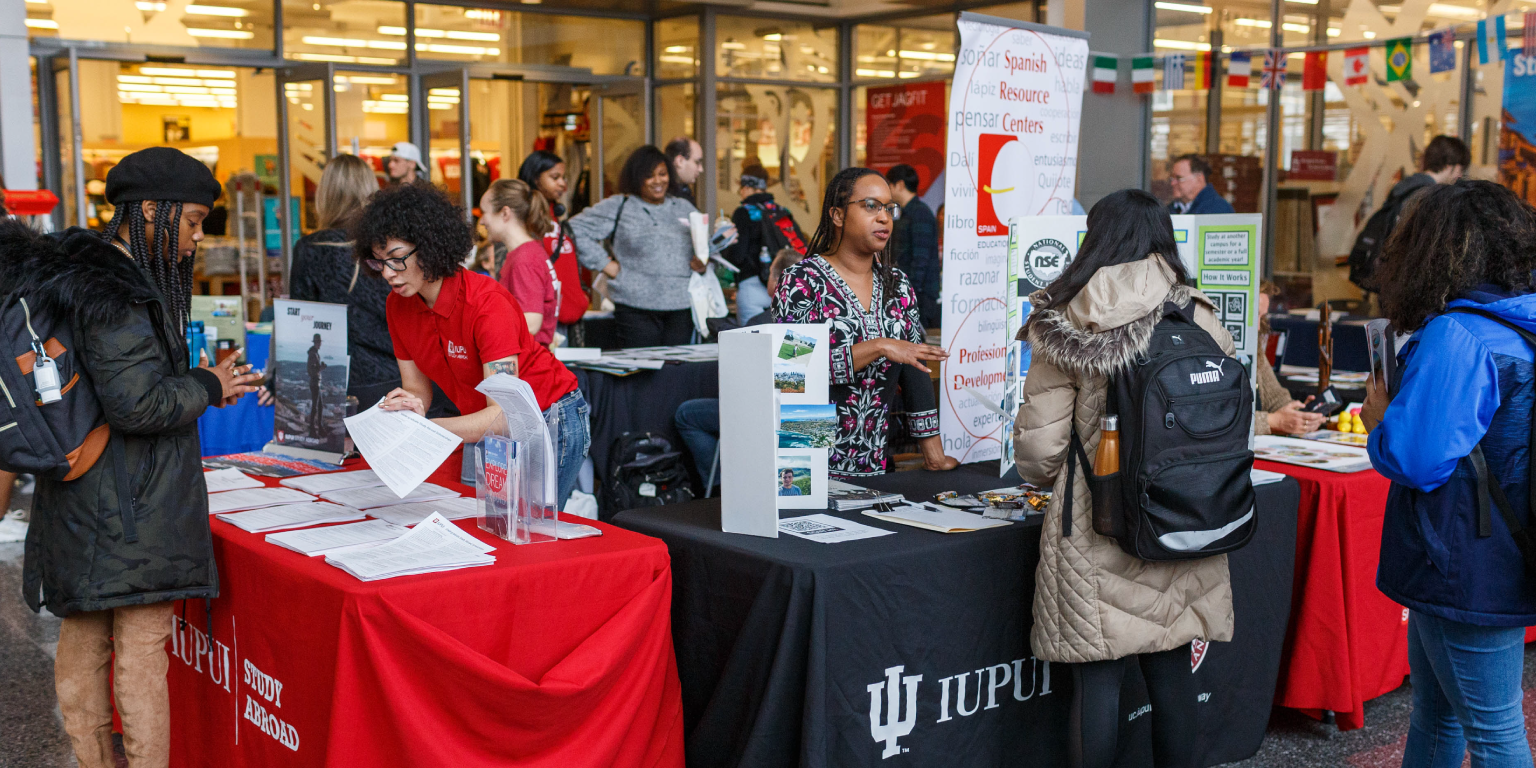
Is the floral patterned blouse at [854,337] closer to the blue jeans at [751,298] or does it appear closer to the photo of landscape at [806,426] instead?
the photo of landscape at [806,426]

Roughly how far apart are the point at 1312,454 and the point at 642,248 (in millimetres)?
3282

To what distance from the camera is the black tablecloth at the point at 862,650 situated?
2379 millimetres

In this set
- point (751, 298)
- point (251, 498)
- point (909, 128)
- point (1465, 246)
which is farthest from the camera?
point (909, 128)

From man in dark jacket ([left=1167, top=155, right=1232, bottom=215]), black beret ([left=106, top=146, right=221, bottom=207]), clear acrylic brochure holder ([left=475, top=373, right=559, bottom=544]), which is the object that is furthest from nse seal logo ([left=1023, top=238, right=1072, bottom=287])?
man in dark jacket ([left=1167, top=155, right=1232, bottom=215])

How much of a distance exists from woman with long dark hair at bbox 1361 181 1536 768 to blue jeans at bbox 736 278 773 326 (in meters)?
4.42

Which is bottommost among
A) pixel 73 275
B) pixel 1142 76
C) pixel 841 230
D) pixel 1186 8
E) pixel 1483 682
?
pixel 1483 682

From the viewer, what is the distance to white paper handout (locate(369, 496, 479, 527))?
272cm

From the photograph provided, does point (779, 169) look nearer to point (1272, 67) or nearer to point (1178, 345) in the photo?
point (1272, 67)

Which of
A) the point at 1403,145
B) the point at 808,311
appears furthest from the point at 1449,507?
the point at 1403,145

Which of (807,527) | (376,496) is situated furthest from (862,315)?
(376,496)

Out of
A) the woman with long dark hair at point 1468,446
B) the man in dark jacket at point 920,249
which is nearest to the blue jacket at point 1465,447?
the woman with long dark hair at point 1468,446

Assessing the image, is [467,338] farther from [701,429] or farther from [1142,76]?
[1142,76]

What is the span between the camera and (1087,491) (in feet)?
7.97

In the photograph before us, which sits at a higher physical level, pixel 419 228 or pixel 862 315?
pixel 419 228
